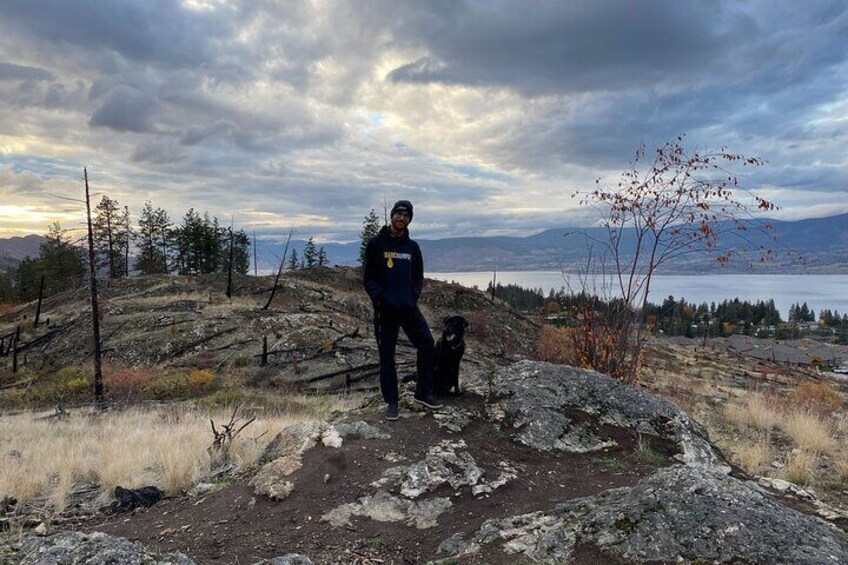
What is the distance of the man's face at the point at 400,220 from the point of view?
18.1 feet

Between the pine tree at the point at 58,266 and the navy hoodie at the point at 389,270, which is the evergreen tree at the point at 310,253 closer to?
the pine tree at the point at 58,266

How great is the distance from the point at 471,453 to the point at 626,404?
2.30m

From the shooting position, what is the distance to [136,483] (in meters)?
6.02

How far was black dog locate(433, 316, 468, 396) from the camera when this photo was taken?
6168 millimetres

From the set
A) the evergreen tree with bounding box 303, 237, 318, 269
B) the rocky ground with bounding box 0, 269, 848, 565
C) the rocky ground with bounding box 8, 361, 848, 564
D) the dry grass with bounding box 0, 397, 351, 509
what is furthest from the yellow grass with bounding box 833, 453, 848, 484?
the evergreen tree with bounding box 303, 237, 318, 269

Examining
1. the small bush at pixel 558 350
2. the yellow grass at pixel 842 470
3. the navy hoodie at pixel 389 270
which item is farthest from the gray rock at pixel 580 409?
the small bush at pixel 558 350

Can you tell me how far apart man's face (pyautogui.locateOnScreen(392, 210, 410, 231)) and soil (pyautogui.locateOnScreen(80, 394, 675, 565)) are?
2.18m

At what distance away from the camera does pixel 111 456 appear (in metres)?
6.99

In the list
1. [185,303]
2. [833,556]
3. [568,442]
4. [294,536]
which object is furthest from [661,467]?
[185,303]

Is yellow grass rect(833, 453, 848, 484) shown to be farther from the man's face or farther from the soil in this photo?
the man's face

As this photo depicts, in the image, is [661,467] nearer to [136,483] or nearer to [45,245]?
[136,483]

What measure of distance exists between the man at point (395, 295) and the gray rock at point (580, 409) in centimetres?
99

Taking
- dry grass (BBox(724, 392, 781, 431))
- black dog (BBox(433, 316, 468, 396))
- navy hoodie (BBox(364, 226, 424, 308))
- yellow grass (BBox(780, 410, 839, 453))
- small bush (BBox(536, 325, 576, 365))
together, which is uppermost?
navy hoodie (BBox(364, 226, 424, 308))

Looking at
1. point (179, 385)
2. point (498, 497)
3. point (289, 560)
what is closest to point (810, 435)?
point (498, 497)
